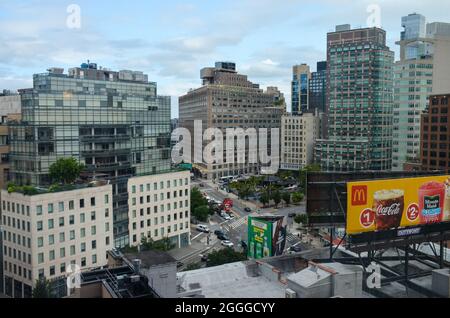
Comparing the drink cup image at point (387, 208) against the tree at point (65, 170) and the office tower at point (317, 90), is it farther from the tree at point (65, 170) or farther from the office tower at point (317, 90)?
the office tower at point (317, 90)

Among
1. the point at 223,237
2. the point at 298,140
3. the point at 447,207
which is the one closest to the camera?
the point at 447,207

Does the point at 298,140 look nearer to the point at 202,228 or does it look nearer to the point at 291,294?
the point at 202,228

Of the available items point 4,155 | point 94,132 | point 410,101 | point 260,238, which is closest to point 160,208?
point 94,132

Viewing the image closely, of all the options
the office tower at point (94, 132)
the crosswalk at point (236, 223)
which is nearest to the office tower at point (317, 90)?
the crosswalk at point (236, 223)

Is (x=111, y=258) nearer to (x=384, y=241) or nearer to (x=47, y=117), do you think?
(x=384, y=241)

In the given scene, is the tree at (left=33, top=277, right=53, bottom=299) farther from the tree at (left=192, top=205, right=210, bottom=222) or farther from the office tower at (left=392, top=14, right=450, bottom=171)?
the office tower at (left=392, top=14, right=450, bottom=171)

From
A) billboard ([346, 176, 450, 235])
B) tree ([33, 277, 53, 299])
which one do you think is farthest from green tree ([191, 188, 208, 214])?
billboard ([346, 176, 450, 235])
